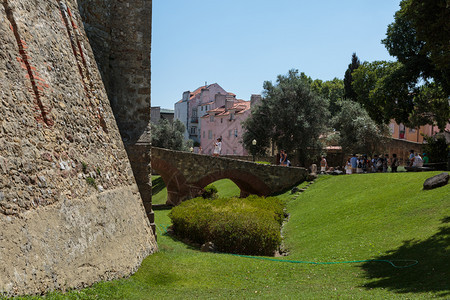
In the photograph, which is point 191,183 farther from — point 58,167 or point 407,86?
point 58,167

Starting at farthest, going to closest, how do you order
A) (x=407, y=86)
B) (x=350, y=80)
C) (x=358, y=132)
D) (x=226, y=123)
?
(x=226, y=123) → (x=350, y=80) → (x=358, y=132) → (x=407, y=86)

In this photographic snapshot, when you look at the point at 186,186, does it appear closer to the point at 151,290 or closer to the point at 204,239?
the point at 204,239

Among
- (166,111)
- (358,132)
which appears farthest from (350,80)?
(166,111)

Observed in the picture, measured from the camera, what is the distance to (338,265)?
39.0 ft

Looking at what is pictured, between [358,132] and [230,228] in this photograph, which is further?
[358,132]

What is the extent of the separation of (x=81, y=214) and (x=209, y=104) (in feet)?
208

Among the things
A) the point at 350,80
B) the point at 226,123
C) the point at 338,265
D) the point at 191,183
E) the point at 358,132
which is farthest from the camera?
the point at 226,123

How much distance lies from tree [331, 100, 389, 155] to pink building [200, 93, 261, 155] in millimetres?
15194

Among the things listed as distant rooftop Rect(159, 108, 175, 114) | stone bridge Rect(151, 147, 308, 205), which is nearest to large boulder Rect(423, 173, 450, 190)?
stone bridge Rect(151, 147, 308, 205)

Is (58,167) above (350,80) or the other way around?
the other way around

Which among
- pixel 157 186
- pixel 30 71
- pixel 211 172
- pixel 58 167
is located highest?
pixel 30 71

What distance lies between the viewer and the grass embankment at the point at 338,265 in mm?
8641

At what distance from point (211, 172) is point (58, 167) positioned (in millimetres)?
23668

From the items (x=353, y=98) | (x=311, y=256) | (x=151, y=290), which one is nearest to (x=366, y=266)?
(x=311, y=256)
